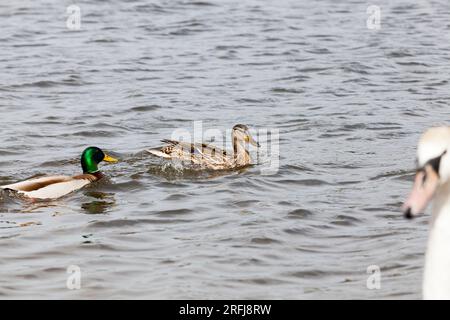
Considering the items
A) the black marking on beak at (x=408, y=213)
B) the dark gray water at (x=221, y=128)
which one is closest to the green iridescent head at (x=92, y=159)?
the dark gray water at (x=221, y=128)

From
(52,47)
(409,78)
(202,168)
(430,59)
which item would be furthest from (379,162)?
(52,47)

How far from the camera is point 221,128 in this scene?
1661 cm

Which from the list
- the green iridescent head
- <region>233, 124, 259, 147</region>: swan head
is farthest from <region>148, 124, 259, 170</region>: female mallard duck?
the green iridescent head

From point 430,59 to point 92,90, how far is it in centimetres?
648

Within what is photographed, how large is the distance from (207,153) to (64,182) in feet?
6.70

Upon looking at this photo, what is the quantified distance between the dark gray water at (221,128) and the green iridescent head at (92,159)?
25 centimetres

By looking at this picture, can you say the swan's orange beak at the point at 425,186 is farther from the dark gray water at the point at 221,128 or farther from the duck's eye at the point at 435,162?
the dark gray water at the point at 221,128

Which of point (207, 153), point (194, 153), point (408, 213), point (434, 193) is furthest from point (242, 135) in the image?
point (408, 213)

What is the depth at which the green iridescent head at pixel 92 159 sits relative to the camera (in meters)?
13.9

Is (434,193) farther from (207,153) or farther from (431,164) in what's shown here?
(207,153)

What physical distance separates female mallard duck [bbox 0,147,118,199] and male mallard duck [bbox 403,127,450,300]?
23.3 ft

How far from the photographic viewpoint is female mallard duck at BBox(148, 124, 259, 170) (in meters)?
14.3
